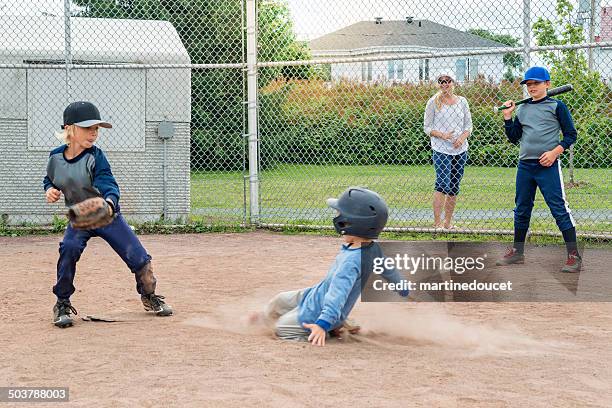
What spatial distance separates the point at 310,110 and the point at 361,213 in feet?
36.5

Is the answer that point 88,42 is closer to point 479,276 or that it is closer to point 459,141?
point 459,141

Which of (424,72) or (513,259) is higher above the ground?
(424,72)

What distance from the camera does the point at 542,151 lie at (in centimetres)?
845

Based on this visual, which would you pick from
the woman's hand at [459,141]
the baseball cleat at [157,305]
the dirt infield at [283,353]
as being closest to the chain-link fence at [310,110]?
the woman's hand at [459,141]

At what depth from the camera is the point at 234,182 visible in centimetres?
1956

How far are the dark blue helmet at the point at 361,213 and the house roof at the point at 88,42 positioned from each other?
22.6 feet

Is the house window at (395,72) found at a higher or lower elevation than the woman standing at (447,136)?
higher

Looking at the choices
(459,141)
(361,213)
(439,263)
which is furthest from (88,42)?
(361,213)

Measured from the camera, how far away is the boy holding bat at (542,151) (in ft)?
27.5

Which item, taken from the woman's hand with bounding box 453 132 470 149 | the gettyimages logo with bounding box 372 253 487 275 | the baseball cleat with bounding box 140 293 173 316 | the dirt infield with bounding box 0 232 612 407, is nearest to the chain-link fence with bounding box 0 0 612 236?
the woman's hand with bounding box 453 132 470 149

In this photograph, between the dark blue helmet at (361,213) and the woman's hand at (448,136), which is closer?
the dark blue helmet at (361,213)

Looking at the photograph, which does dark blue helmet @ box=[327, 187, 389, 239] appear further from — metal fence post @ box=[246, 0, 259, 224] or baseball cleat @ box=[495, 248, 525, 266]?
metal fence post @ box=[246, 0, 259, 224]

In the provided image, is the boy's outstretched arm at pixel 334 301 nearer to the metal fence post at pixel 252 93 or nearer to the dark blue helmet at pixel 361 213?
the dark blue helmet at pixel 361 213

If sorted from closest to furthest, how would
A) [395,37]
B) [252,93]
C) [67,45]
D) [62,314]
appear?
1. [62,314]
2. [67,45]
3. [252,93]
4. [395,37]
